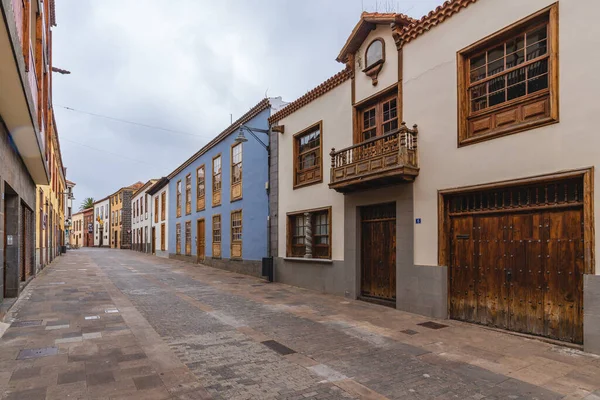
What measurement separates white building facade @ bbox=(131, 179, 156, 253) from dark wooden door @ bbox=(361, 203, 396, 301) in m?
29.1

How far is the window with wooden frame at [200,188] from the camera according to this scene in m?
22.9

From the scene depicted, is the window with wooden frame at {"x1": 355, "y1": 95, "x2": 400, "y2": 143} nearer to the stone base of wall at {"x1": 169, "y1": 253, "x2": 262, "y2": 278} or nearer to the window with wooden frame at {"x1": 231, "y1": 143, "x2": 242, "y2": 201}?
the stone base of wall at {"x1": 169, "y1": 253, "x2": 262, "y2": 278}

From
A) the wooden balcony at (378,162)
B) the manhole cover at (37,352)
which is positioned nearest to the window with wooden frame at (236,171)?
the wooden balcony at (378,162)

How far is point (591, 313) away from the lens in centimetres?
552

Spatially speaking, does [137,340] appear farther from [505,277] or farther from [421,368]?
[505,277]

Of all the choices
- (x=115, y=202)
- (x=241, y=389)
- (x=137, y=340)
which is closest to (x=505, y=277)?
(x=241, y=389)

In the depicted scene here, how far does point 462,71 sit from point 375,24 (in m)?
2.95

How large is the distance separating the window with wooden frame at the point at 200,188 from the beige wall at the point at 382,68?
47.8 feet

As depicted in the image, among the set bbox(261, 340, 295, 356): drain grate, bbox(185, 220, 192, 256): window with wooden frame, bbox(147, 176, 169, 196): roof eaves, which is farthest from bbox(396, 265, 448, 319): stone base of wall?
bbox(147, 176, 169, 196): roof eaves

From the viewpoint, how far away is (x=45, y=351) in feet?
17.9

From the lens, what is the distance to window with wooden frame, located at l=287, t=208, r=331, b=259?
11.9m

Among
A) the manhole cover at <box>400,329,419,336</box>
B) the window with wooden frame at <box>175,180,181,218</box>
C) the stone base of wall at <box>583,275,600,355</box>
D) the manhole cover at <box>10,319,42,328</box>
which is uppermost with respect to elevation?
the window with wooden frame at <box>175,180,181,218</box>

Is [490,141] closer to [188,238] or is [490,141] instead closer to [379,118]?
[379,118]

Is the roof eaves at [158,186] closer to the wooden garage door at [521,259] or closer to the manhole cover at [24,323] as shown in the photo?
the manhole cover at [24,323]
